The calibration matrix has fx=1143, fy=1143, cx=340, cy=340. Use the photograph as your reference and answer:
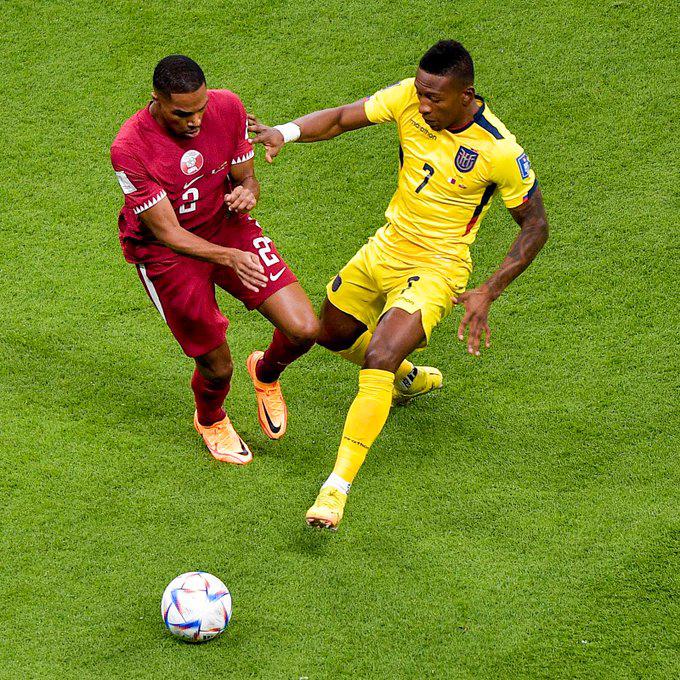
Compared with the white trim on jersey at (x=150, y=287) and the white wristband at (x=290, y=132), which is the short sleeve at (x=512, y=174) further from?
the white trim on jersey at (x=150, y=287)

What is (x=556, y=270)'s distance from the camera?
7.38 metres

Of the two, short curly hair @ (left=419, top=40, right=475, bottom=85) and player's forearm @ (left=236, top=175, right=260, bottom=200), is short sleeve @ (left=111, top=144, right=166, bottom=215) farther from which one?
short curly hair @ (left=419, top=40, right=475, bottom=85)

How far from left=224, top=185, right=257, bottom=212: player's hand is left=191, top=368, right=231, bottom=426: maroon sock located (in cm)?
98

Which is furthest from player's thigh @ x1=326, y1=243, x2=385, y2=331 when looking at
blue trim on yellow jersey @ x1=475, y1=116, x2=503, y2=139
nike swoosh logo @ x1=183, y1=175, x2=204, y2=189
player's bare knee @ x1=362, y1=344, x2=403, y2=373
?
nike swoosh logo @ x1=183, y1=175, x2=204, y2=189

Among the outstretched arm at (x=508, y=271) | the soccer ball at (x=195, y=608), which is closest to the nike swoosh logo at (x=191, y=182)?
the outstretched arm at (x=508, y=271)

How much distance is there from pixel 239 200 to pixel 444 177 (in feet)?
3.56

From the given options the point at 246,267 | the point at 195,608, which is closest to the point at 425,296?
the point at 246,267

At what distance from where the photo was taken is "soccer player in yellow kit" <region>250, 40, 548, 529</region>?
5.62 metres

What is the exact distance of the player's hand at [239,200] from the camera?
18.4ft

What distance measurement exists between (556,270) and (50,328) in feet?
10.6

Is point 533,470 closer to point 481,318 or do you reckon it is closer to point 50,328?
point 481,318

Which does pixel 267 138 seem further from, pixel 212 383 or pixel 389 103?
pixel 212 383

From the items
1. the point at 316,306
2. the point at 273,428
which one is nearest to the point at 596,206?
the point at 316,306

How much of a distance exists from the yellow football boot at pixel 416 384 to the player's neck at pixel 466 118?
1.44 metres
